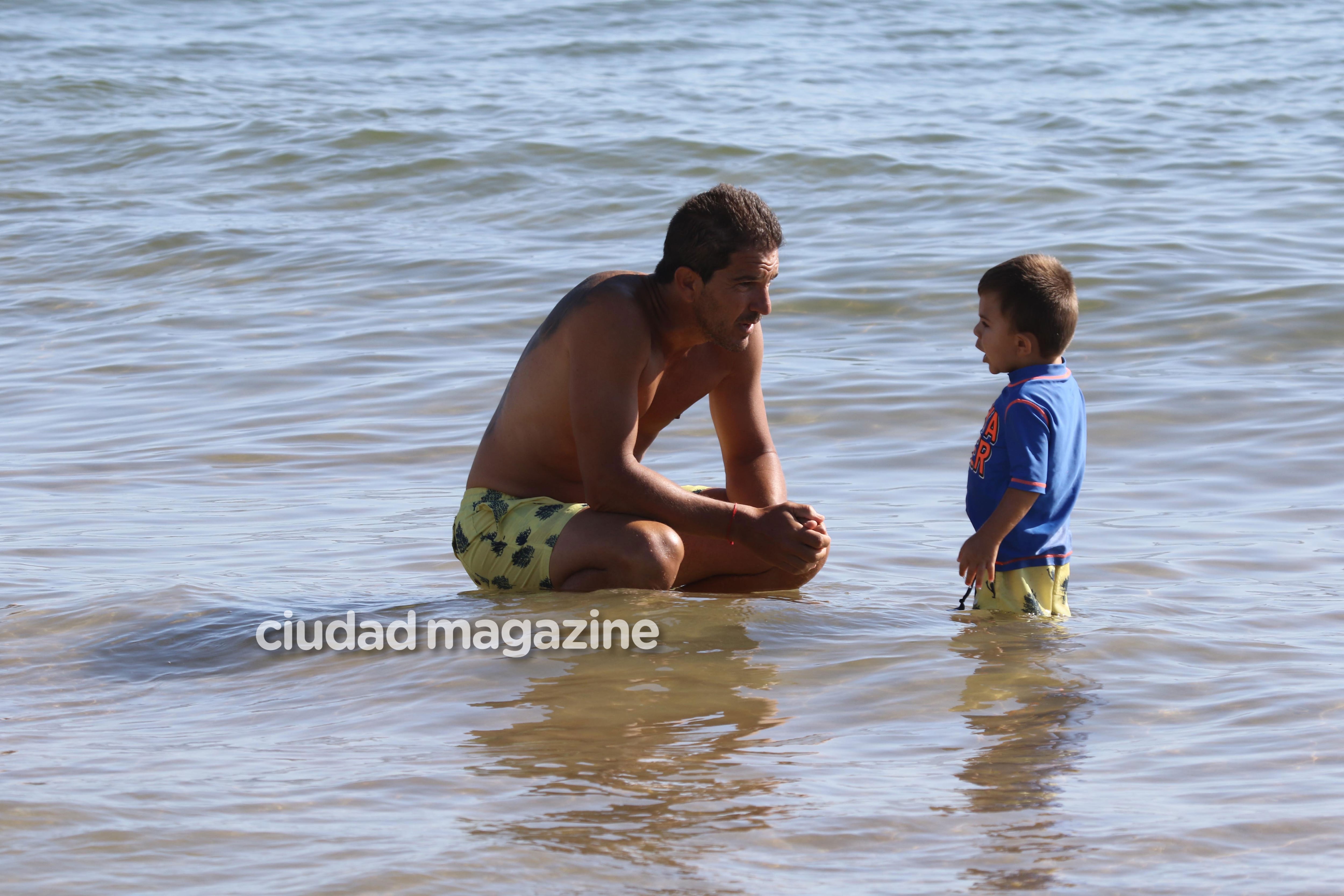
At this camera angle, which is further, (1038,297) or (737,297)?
(737,297)

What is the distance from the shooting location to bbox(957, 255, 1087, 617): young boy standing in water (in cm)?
392

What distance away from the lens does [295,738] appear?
3391 millimetres

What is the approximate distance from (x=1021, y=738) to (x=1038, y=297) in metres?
1.30

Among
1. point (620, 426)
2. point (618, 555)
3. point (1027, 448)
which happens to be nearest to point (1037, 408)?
point (1027, 448)

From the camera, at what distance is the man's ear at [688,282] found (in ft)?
14.0

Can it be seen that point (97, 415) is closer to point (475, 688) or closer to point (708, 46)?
point (475, 688)

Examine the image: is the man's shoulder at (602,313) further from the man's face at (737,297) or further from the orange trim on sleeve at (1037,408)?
the orange trim on sleeve at (1037,408)

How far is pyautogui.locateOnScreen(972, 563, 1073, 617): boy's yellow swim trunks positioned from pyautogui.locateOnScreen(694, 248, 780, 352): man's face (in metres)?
1.03

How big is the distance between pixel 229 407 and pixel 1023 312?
488 centimetres

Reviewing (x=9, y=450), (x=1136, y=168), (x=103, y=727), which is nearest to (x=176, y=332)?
(x=9, y=450)

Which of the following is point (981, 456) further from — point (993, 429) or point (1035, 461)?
point (1035, 461)

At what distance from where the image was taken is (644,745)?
10.7 ft

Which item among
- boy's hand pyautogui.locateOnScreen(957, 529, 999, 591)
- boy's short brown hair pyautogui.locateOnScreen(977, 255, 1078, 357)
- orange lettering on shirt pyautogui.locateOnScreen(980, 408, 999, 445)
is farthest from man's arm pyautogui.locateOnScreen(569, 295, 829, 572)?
boy's short brown hair pyautogui.locateOnScreen(977, 255, 1078, 357)

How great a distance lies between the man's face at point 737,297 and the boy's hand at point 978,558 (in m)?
0.90
